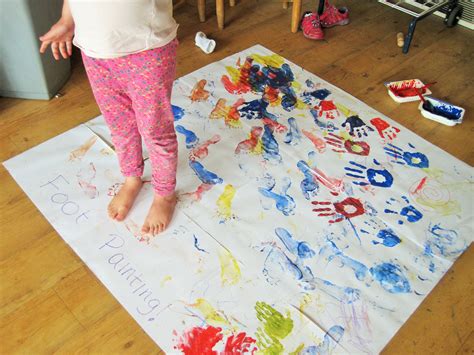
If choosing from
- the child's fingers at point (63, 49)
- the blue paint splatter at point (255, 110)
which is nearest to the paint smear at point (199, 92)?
the blue paint splatter at point (255, 110)

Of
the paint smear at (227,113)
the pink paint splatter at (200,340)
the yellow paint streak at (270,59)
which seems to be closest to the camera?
the pink paint splatter at (200,340)

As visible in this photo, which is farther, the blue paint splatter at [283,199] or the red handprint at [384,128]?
the red handprint at [384,128]

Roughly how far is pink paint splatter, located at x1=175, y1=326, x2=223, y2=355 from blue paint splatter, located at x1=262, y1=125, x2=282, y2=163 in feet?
1.89

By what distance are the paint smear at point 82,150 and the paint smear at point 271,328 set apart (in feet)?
2.28

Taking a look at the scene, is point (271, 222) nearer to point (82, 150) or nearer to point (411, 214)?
point (411, 214)

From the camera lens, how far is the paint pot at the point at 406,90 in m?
1.61

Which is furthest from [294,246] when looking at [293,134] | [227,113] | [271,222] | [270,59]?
[270,59]

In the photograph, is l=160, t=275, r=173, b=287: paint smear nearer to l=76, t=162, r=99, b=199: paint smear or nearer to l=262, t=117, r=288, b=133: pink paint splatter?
l=76, t=162, r=99, b=199: paint smear

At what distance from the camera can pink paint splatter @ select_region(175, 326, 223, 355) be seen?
94 cm

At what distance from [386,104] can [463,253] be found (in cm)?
64

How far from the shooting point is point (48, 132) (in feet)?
4.60

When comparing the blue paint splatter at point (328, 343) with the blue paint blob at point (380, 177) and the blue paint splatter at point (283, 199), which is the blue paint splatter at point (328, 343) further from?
the blue paint blob at point (380, 177)

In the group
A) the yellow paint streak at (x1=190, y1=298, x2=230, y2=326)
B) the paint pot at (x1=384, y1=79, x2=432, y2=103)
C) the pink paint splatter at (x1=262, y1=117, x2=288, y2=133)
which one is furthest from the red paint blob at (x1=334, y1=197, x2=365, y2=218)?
the paint pot at (x1=384, y1=79, x2=432, y2=103)

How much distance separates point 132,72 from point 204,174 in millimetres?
457
